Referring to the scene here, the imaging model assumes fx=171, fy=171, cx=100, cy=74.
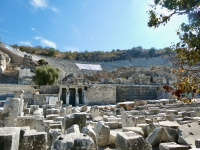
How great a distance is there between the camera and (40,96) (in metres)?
20.1

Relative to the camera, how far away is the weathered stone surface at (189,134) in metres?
4.18

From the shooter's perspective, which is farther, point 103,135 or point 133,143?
point 103,135

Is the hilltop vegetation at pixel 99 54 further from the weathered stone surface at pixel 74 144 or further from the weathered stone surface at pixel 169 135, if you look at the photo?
the weathered stone surface at pixel 74 144

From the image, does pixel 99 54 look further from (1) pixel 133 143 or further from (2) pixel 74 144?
(2) pixel 74 144

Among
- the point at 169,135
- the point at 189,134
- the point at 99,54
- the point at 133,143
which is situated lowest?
the point at 169,135

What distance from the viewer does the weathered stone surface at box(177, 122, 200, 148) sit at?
418cm

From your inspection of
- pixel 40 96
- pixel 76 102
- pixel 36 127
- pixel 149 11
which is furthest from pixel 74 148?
pixel 76 102

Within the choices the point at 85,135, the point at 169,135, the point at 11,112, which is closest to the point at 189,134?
the point at 169,135

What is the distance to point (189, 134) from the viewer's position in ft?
14.8

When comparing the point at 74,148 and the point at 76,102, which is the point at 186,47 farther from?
the point at 76,102

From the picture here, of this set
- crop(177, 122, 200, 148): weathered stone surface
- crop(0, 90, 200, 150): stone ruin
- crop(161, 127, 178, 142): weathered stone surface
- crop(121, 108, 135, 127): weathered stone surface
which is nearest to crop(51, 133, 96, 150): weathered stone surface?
crop(0, 90, 200, 150): stone ruin

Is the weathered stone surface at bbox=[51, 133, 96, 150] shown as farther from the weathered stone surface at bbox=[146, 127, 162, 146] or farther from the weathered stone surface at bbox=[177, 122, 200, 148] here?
the weathered stone surface at bbox=[146, 127, 162, 146]

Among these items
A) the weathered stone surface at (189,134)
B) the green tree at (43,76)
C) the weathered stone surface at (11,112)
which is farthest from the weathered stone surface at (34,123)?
the green tree at (43,76)

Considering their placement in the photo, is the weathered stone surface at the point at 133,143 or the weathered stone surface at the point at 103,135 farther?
the weathered stone surface at the point at 103,135
